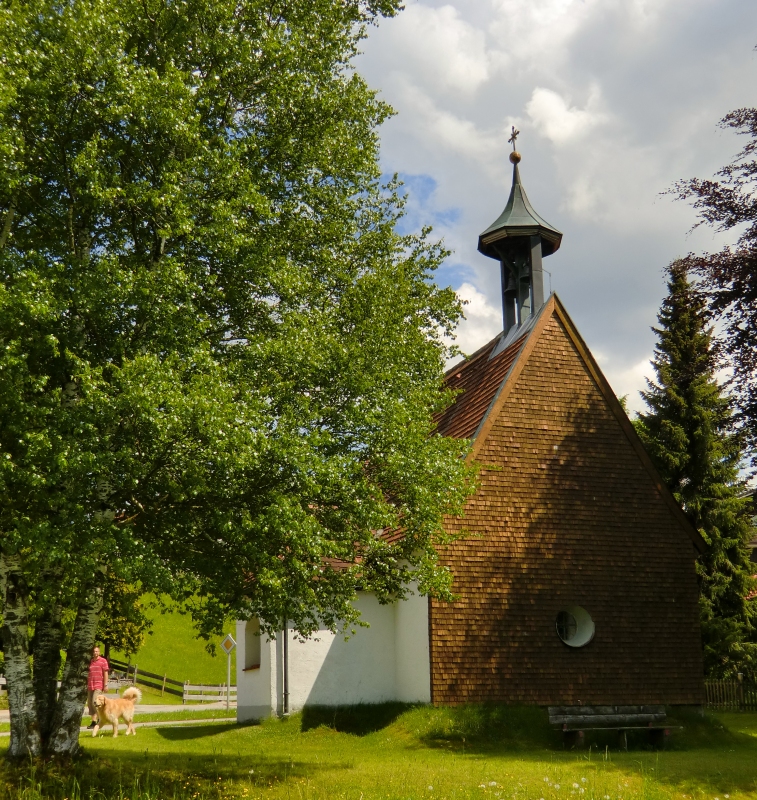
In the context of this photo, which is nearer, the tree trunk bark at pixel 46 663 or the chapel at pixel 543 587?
the tree trunk bark at pixel 46 663

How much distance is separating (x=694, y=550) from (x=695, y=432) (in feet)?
24.3

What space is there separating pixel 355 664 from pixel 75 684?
27.6ft

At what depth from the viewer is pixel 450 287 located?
712 inches

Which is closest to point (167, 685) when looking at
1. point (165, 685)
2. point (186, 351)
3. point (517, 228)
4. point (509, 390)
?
point (165, 685)

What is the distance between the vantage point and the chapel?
56.7 feet

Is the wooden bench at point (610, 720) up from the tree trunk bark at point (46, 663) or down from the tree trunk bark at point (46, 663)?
down

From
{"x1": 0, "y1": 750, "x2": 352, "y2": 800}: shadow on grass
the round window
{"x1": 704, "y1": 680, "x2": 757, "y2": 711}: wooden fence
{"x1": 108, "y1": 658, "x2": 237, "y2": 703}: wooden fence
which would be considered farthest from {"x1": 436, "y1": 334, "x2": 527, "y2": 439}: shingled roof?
{"x1": 108, "y1": 658, "x2": 237, "y2": 703}: wooden fence

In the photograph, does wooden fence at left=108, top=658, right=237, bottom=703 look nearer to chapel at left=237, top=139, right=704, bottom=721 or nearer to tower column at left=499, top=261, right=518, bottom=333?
chapel at left=237, top=139, right=704, bottom=721

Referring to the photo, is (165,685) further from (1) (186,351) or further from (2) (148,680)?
(1) (186,351)

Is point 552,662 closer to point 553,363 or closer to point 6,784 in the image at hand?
point 553,363

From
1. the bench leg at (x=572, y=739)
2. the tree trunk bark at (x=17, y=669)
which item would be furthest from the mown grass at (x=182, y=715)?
the tree trunk bark at (x=17, y=669)

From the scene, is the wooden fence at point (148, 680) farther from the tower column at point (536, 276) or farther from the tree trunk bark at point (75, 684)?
the tree trunk bark at point (75, 684)

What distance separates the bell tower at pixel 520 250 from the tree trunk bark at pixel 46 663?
14139 mm

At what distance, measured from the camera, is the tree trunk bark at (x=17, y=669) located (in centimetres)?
1091
